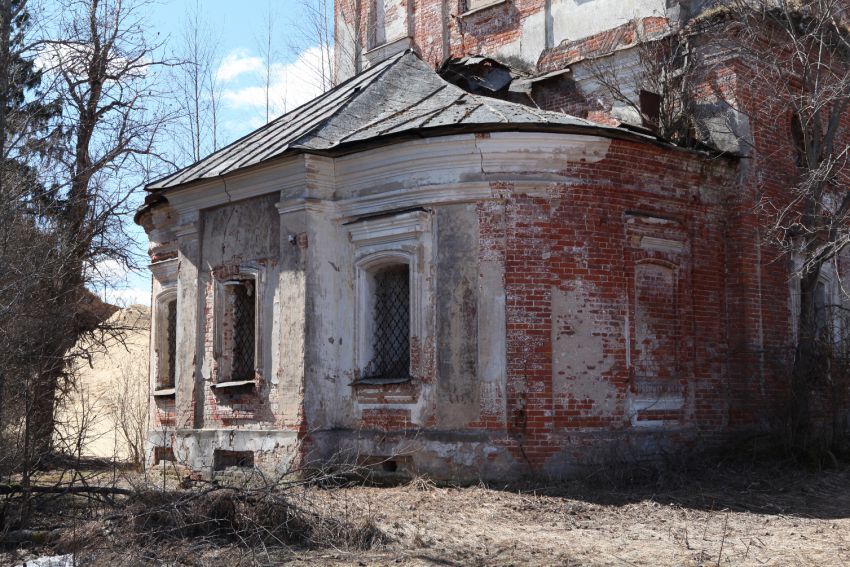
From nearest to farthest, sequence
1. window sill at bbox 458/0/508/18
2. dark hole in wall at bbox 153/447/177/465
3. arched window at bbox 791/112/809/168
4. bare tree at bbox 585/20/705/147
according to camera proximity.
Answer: bare tree at bbox 585/20/705/147 < arched window at bbox 791/112/809/168 < dark hole in wall at bbox 153/447/177/465 < window sill at bbox 458/0/508/18

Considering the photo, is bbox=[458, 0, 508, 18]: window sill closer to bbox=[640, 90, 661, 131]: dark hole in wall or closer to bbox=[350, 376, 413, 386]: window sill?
bbox=[640, 90, 661, 131]: dark hole in wall

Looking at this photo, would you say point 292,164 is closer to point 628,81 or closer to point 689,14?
point 628,81

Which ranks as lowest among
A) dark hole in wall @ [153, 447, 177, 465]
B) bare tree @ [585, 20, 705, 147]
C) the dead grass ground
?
the dead grass ground

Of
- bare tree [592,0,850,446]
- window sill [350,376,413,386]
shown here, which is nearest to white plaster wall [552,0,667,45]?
bare tree [592,0,850,446]

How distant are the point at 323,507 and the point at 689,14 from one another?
9.59 m

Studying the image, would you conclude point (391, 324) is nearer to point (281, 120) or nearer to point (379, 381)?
point (379, 381)

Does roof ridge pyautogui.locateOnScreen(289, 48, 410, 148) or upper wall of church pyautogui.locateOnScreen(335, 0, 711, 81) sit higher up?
upper wall of church pyautogui.locateOnScreen(335, 0, 711, 81)

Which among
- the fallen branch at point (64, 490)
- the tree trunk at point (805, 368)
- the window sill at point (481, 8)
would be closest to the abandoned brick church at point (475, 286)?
the tree trunk at point (805, 368)

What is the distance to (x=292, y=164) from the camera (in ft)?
41.5

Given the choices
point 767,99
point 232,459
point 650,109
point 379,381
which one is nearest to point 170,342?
point 232,459

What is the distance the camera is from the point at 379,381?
40.1ft

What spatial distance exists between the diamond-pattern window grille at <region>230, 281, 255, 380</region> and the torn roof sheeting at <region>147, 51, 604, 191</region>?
1722mm

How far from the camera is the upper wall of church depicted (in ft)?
51.2

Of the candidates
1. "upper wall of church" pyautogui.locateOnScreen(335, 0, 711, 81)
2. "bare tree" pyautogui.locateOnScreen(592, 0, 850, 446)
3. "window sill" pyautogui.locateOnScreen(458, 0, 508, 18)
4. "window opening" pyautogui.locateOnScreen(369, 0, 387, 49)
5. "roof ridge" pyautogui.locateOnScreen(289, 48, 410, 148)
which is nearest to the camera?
"roof ridge" pyautogui.locateOnScreen(289, 48, 410, 148)
